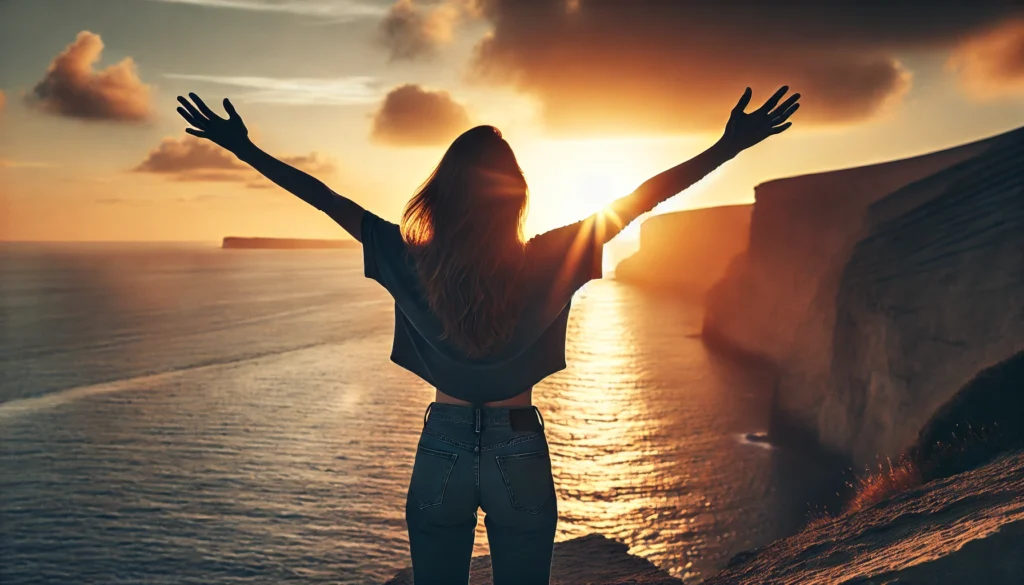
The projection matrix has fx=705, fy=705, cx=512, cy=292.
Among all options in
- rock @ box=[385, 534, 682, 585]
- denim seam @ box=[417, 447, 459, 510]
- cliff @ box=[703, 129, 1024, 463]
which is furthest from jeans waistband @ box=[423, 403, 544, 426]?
cliff @ box=[703, 129, 1024, 463]

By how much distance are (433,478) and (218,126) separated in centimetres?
148

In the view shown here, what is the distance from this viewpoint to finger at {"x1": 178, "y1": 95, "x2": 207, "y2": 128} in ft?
8.29

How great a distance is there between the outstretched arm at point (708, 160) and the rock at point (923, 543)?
1.79 metres

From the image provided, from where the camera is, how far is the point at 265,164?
247 cm

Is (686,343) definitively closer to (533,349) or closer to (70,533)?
(70,533)

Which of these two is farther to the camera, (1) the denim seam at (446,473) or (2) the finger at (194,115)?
(2) the finger at (194,115)

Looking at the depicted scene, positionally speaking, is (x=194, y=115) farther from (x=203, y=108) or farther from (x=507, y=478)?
(x=507, y=478)

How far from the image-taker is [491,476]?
2.17 meters

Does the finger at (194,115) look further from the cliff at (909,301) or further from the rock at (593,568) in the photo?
the cliff at (909,301)

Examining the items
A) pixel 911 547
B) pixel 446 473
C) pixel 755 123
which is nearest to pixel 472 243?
pixel 446 473

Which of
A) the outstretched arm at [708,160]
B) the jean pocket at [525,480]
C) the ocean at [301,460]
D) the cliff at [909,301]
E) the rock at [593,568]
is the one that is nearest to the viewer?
the jean pocket at [525,480]

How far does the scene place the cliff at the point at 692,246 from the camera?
101 m

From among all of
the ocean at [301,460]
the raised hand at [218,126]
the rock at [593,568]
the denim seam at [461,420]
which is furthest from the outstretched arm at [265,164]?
the ocean at [301,460]

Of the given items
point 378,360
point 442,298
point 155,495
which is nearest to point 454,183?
point 442,298
